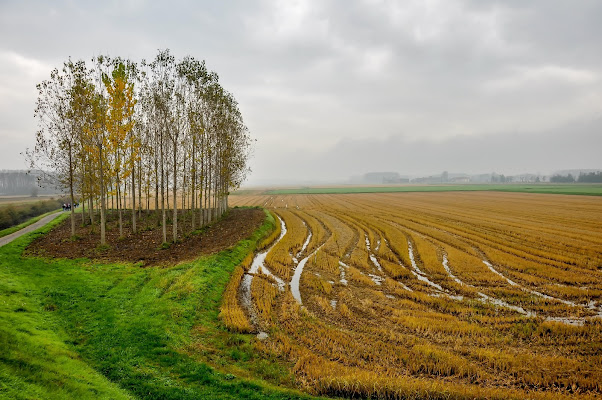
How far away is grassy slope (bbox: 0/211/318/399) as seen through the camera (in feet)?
30.7

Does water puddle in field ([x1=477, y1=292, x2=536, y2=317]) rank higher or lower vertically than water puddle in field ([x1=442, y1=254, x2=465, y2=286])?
lower

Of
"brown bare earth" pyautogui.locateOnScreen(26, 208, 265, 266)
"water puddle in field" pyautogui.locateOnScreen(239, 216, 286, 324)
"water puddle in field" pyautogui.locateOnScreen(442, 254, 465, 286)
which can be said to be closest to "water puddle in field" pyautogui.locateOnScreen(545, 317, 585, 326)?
"water puddle in field" pyautogui.locateOnScreen(442, 254, 465, 286)

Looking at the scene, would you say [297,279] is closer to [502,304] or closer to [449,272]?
[449,272]

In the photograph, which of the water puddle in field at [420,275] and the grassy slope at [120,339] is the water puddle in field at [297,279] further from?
the water puddle in field at [420,275]

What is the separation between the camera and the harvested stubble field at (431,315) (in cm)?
1032

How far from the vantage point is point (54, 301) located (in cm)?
1602

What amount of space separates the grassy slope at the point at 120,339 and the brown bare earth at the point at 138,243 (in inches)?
150

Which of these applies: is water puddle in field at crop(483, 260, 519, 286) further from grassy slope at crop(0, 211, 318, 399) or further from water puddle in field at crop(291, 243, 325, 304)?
grassy slope at crop(0, 211, 318, 399)

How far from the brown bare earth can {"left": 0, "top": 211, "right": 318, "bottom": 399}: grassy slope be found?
380 cm

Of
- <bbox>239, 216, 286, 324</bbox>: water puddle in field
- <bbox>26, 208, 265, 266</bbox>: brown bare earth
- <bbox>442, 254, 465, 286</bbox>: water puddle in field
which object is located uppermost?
<bbox>26, 208, 265, 266</bbox>: brown bare earth

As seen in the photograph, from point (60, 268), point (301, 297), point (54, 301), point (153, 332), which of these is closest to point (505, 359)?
point (301, 297)

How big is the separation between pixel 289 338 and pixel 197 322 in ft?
17.0

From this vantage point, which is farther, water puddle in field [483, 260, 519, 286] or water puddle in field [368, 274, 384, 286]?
water puddle in field [368, 274, 384, 286]

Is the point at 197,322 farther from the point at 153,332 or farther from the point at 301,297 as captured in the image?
the point at 301,297
